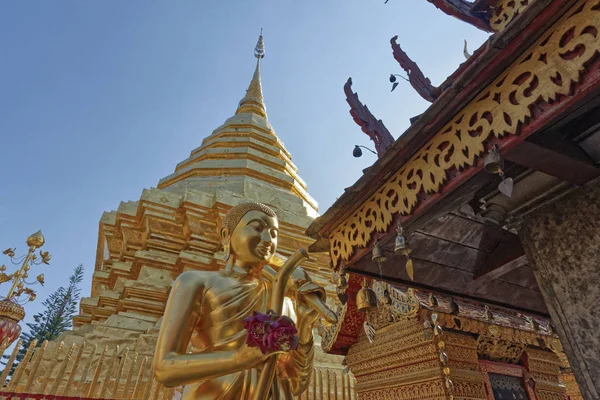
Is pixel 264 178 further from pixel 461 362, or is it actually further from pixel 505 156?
pixel 505 156

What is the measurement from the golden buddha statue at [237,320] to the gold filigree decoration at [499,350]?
2.39m

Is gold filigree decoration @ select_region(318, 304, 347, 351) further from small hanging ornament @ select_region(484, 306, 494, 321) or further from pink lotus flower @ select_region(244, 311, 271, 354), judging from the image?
pink lotus flower @ select_region(244, 311, 271, 354)

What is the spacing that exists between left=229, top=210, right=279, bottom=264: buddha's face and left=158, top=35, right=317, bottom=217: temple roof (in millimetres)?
5640

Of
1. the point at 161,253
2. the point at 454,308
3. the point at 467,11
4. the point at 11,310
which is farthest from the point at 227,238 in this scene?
the point at 161,253

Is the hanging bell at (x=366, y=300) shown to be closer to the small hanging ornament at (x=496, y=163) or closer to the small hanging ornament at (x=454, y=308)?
the small hanging ornament at (x=454, y=308)

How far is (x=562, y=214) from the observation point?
8.03 feet

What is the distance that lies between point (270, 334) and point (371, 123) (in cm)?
364

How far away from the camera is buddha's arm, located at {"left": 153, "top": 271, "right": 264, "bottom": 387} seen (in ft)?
6.62

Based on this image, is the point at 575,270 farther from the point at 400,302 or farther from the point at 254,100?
the point at 254,100

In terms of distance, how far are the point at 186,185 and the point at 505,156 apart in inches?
321

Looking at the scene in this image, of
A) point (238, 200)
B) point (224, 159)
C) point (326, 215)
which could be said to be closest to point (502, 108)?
point (326, 215)

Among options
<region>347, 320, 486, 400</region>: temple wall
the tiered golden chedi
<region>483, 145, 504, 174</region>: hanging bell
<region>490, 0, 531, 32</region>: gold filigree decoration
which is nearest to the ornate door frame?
<region>347, 320, 486, 400</region>: temple wall

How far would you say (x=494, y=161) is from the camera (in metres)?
1.89

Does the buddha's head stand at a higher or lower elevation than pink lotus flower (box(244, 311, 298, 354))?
higher
